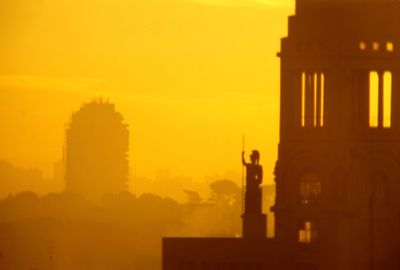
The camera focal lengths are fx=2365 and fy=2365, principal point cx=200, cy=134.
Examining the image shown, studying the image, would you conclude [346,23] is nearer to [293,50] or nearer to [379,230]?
[293,50]

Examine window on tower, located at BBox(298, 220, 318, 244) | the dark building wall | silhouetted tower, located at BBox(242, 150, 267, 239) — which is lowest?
the dark building wall

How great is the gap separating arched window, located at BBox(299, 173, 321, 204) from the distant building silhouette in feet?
0.16

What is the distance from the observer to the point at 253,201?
11762 centimetres

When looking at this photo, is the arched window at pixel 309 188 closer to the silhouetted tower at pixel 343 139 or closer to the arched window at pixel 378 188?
the silhouetted tower at pixel 343 139

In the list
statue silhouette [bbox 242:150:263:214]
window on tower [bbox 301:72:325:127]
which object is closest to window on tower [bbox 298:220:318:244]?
statue silhouette [bbox 242:150:263:214]

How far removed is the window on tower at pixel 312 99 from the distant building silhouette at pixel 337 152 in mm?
49

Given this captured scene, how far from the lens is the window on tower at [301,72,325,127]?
11650 centimetres

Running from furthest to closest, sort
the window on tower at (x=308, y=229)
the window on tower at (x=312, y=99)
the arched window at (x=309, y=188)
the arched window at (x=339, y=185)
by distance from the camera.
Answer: the window on tower at (x=312, y=99) → the window on tower at (x=308, y=229) → the arched window at (x=309, y=188) → the arched window at (x=339, y=185)

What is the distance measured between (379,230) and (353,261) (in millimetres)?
1990

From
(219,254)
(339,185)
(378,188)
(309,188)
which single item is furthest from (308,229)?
(219,254)

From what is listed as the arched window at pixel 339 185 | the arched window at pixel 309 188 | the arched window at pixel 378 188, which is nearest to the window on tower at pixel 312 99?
the arched window at pixel 309 188

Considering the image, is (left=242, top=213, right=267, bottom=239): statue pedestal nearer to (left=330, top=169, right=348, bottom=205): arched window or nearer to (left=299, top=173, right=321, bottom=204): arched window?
(left=299, top=173, right=321, bottom=204): arched window

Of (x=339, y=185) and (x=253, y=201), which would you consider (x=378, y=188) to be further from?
(x=253, y=201)

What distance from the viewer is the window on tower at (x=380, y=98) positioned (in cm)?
11575
